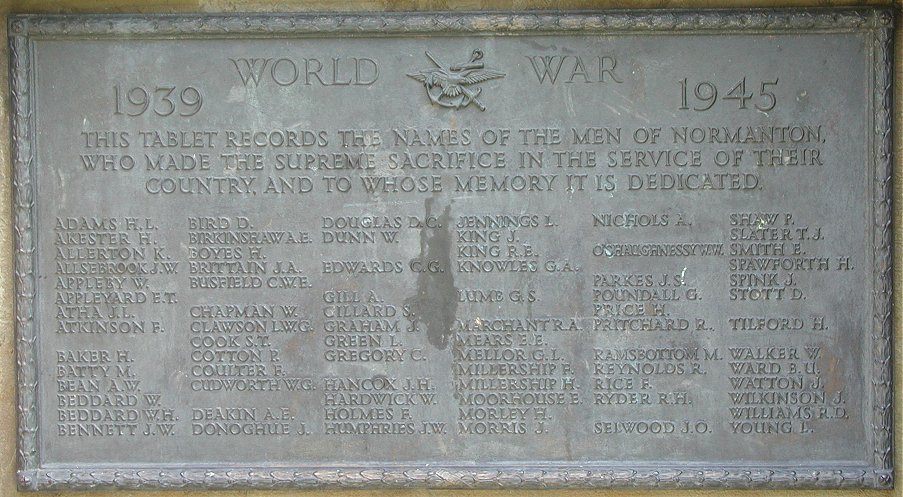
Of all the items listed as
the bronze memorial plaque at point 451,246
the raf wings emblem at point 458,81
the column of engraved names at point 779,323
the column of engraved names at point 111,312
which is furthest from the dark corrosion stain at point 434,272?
the column of engraved names at point 779,323

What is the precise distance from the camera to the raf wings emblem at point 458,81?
158 inches

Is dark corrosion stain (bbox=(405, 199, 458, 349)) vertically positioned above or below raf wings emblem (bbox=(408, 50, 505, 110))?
below

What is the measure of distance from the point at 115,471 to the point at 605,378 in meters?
2.37

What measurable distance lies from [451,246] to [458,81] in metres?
0.78

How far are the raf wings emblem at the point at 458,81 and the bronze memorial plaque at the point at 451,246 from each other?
0.04 feet

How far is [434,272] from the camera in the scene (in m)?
4.07

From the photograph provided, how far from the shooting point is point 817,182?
157 inches

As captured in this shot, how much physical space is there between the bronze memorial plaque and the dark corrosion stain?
0.04 ft

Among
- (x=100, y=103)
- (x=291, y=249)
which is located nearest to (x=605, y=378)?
(x=291, y=249)

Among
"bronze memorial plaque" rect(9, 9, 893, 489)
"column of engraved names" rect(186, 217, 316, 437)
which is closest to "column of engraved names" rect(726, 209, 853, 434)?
"bronze memorial plaque" rect(9, 9, 893, 489)

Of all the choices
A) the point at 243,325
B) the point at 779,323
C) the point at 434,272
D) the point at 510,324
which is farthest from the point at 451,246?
the point at 779,323

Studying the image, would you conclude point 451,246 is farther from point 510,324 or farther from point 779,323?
point 779,323

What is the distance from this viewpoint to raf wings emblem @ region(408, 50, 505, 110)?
13.2 feet

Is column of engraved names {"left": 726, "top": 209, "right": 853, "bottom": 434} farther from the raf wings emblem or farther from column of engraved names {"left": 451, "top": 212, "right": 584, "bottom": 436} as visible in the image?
the raf wings emblem
